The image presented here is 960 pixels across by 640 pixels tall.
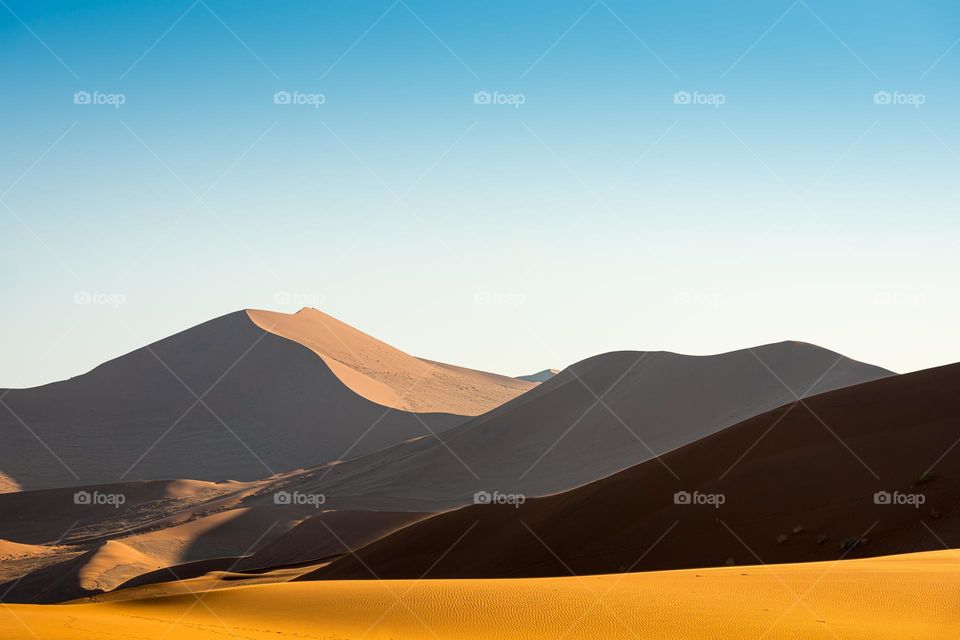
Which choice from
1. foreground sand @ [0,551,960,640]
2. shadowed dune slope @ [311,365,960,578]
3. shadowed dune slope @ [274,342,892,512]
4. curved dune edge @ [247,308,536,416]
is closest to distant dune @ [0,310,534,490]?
curved dune edge @ [247,308,536,416]

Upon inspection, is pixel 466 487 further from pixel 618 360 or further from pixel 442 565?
pixel 442 565

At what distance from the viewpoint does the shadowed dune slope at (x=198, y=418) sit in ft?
235

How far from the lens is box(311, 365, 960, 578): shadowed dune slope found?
17859 millimetres

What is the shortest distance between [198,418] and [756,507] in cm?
7088

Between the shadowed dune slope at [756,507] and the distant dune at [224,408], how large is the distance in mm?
49459

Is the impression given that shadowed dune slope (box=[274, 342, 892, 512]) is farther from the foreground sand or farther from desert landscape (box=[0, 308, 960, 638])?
the foreground sand

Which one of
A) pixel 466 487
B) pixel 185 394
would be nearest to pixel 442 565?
pixel 466 487

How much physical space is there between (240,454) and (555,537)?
57793mm

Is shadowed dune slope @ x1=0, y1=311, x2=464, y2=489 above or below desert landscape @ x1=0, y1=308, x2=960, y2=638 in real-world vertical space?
above

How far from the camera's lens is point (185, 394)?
89000mm

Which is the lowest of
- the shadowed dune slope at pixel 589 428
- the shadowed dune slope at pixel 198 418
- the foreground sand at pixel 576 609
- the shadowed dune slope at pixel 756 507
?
the foreground sand at pixel 576 609

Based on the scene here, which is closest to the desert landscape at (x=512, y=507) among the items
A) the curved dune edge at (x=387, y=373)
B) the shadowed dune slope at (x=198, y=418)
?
the shadowed dune slope at (x=198, y=418)

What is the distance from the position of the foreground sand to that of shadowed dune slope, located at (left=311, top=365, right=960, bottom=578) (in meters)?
4.80

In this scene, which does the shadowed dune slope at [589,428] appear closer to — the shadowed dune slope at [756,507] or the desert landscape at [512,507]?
the desert landscape at [512,507]
